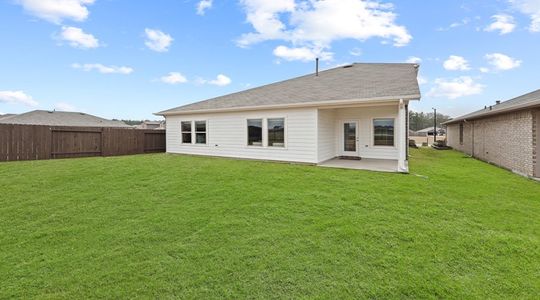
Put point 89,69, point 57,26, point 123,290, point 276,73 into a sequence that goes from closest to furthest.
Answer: point 123,290, point 57,26, point 89,69, point 276,73

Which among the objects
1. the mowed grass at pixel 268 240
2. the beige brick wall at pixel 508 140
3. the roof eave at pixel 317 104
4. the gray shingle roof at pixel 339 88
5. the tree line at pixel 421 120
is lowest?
the mowed grass at pixel 268 240

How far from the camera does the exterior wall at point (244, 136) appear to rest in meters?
10.7

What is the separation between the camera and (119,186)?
7.06 metres

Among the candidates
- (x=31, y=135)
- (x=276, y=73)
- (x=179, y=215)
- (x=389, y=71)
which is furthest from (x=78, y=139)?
(x=389, y=71)

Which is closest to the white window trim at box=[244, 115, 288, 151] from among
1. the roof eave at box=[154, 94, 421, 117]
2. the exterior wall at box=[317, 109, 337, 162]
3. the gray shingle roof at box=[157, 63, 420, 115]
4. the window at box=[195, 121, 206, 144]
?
the roof eave at box=[154, 94, 421, 117]

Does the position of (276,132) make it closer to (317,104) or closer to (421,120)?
(317,104)

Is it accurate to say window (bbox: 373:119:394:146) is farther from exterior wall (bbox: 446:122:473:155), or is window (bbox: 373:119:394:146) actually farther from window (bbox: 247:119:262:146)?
exterior wall (bbox: 446:122:473:155)

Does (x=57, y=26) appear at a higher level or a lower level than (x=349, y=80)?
higher

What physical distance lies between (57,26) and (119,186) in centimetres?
1093

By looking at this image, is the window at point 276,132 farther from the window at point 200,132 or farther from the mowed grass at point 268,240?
the mowed grass at point 268,240

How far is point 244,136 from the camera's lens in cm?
1241

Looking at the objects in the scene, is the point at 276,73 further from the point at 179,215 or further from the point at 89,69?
the point at 179,215

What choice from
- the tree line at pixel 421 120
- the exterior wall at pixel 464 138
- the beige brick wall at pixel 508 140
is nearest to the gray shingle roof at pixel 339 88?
the beige brick wall at pixel 508 140

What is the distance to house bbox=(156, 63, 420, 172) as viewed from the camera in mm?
10398
